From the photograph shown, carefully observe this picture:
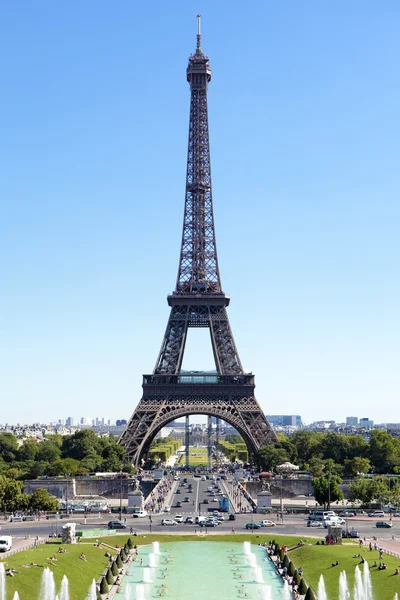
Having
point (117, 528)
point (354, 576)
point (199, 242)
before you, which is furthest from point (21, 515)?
point (199, 242)

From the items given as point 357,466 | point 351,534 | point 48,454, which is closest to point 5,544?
point 351,534

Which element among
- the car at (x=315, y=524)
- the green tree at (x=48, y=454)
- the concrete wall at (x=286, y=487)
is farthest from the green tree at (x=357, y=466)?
the green tree at (x=48, y=454)

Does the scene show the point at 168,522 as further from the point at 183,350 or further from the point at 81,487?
the point at 183,350

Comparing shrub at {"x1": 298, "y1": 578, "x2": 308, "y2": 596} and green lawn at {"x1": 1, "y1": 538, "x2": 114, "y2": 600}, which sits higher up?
green lawn at {"x1": 1, "y1": 538, "x2": 114, "y2": 600}

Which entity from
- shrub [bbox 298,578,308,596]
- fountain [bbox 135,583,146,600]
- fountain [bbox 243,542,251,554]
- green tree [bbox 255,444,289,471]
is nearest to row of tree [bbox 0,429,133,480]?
green tree [bbox 255,444,289,471]

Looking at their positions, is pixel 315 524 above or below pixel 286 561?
above

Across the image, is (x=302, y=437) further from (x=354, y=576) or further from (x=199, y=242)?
(x=354, y=576)

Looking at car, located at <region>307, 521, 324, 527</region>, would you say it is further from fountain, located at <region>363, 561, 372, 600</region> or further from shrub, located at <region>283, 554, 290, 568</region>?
fountain, located at <region>363, 561, 372, 600</region>
